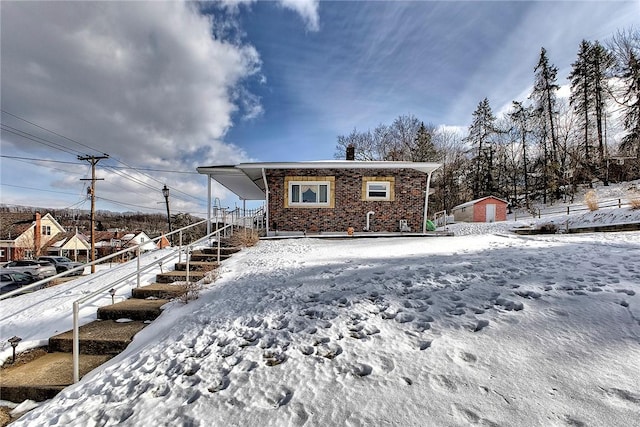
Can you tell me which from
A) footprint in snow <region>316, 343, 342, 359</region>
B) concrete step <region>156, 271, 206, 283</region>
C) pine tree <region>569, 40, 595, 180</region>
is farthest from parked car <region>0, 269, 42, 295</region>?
pine tree <region>569, 40, 595, 180</region>

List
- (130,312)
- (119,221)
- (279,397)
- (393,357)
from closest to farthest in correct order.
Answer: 1. (279,397)
2. (393,357)
3. (130,312)
4. (119,221)

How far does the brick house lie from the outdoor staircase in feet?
22.5

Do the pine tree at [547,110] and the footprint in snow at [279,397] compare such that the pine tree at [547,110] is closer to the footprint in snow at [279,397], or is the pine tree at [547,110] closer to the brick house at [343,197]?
the brick house at [343,197]

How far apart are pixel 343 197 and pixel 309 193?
1483 millimetres

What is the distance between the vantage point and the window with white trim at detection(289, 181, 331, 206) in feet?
39.8

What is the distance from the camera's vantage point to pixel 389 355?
8.77 ft

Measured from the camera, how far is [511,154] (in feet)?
129

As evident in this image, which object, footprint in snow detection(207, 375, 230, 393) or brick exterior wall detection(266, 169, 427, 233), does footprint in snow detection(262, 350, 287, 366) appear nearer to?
footprint in snow detection(207, 375, 230, 393)

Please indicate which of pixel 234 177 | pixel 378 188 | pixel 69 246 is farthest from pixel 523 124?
pixel 69 246

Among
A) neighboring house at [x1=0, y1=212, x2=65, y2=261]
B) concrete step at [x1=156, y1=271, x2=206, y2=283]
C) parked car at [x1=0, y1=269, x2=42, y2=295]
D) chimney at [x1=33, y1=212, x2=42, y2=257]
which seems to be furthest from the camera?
A: chimney at [x1=33, y1=212, x2=42, y2=257]

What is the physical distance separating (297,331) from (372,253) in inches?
177

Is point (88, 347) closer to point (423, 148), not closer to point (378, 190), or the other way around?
point (378, 190)

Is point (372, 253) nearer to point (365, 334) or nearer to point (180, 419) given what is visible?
point (365, 334)

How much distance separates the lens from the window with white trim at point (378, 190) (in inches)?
481
